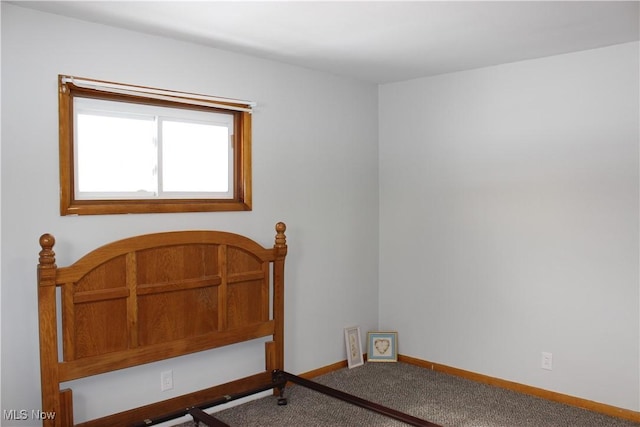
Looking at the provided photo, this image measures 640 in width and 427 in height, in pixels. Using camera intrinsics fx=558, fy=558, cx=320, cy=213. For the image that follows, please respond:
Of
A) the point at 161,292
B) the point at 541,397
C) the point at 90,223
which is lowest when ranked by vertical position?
the point at 541,397

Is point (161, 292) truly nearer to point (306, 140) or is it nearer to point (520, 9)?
point (306, 140)

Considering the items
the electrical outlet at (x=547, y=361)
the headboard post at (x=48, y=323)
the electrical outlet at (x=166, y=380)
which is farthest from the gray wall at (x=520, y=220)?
the headboard post at (x=48, y=323)

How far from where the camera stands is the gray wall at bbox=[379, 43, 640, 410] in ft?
11.4

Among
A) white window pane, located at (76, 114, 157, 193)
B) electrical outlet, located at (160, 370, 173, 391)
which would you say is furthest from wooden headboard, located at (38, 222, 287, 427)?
white window pane, located at (76, 114, 157, 193)

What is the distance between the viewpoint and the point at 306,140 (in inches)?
163

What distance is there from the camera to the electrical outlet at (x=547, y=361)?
149 inches

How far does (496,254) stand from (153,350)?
96.0 inches

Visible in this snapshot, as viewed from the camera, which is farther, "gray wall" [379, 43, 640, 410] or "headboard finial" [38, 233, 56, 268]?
"gray wall" [379, 43, 640, 410]

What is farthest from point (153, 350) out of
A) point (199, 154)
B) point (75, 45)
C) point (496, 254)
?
point (496, 254)

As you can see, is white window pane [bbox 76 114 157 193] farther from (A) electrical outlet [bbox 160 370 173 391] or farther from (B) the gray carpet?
(B) the gray carpet

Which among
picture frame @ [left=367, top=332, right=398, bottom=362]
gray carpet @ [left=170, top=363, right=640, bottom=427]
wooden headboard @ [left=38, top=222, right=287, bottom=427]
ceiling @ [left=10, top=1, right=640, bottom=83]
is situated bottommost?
gray carpet @ [left=170, top=363, right=640, bottom=427]

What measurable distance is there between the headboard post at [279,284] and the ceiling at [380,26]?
1.20 meters

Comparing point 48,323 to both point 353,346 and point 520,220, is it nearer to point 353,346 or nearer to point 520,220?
point 353,346

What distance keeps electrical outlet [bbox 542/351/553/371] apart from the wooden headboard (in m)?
1.78
